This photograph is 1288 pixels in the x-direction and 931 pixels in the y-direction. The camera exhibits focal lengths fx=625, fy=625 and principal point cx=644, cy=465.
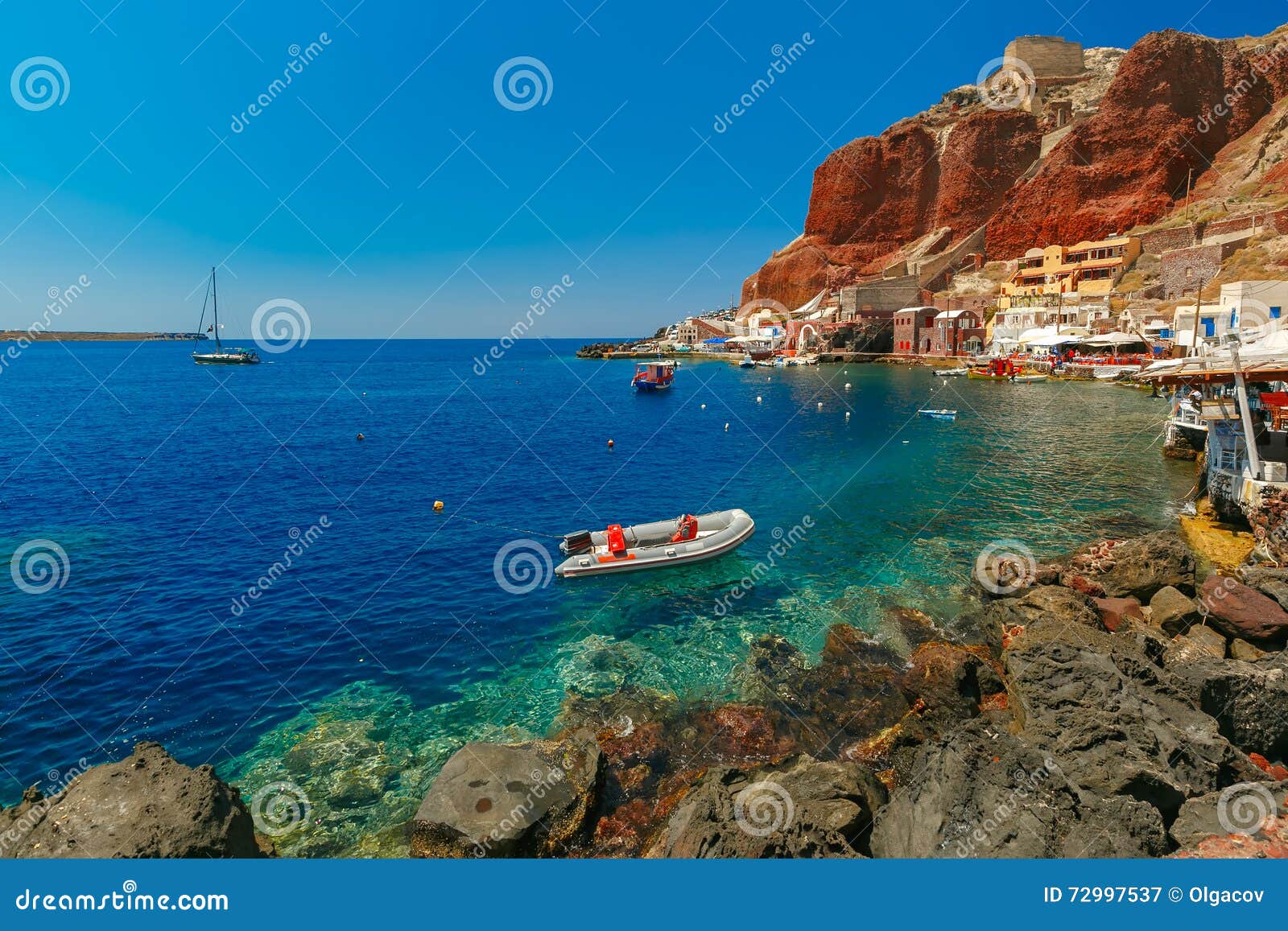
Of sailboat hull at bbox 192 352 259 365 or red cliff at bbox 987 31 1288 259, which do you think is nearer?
red cliff at bbox 987 31 1288 259

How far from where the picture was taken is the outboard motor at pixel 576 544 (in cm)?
→ 2270

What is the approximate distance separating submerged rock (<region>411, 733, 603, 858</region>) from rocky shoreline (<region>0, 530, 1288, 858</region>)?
3 centimetres

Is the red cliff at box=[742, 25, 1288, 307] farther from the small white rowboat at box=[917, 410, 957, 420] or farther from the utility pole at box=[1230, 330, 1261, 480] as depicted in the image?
the utility pole at box=[1230, 330, 1261, 480]

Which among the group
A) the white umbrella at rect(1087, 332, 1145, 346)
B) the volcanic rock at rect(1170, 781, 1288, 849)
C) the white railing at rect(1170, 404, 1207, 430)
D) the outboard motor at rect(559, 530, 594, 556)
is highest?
the white umbrella at rect(1087, 332, 1145, 346)

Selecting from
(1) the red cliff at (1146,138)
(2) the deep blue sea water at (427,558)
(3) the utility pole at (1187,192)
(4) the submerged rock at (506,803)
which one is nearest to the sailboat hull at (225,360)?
(2) the deep blue sea water at (427,558)

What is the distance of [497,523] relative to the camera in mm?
27984

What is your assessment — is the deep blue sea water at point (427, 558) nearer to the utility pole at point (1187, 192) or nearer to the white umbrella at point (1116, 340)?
the white umbrella at point (1116, 340)

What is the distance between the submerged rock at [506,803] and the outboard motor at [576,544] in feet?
37.7

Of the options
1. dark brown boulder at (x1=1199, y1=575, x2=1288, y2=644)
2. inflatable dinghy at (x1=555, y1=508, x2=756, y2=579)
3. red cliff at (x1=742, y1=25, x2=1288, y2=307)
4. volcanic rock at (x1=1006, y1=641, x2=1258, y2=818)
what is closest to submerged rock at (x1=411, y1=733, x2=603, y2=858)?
volcanic rock at (x1=1006, y1=641, x2=1258, y2=818)

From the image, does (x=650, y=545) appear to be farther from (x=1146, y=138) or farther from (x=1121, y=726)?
(x=1146, y=138)

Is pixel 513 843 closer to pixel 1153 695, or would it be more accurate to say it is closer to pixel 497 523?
pixel 1153 695

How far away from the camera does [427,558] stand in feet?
78.0

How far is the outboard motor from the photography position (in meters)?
22.7

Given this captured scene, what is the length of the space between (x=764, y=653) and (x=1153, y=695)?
25.8 ft
